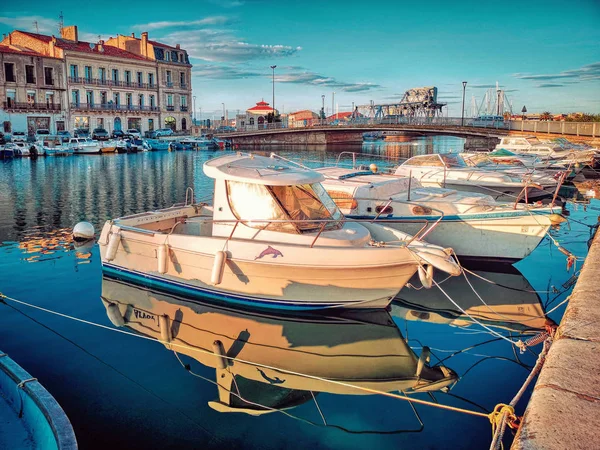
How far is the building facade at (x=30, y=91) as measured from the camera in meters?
57.3

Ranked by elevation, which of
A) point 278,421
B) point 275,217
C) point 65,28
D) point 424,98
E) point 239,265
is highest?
point 65,28

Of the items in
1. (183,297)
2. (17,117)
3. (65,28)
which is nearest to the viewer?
(183,297)

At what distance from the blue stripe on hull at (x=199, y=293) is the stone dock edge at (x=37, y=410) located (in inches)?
188

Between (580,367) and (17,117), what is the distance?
214 ft

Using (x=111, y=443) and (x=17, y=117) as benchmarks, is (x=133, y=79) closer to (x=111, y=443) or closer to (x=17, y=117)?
(x=17, y=117)

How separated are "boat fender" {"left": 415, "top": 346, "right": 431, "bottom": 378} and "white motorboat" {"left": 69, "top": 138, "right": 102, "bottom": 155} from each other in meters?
50.4

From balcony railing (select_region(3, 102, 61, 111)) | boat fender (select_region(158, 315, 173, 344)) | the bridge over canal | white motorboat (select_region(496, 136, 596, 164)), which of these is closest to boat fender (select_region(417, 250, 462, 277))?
boat fender (select_region(158, 315, 173, 344))

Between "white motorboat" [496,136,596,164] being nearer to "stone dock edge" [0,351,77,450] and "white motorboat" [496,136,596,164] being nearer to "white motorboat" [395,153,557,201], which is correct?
"white motorboat" [395,153,557,201]

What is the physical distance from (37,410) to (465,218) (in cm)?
1051

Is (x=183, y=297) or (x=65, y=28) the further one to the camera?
(x=65, y=28)

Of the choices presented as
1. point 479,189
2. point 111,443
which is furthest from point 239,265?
point 479,189

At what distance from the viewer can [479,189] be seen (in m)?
19.6

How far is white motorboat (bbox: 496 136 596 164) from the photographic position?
98.5 ft

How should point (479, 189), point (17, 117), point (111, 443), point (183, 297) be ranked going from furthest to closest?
point (17, 117) < point (479, 189) < point (183, 297) < point (111, 443)
